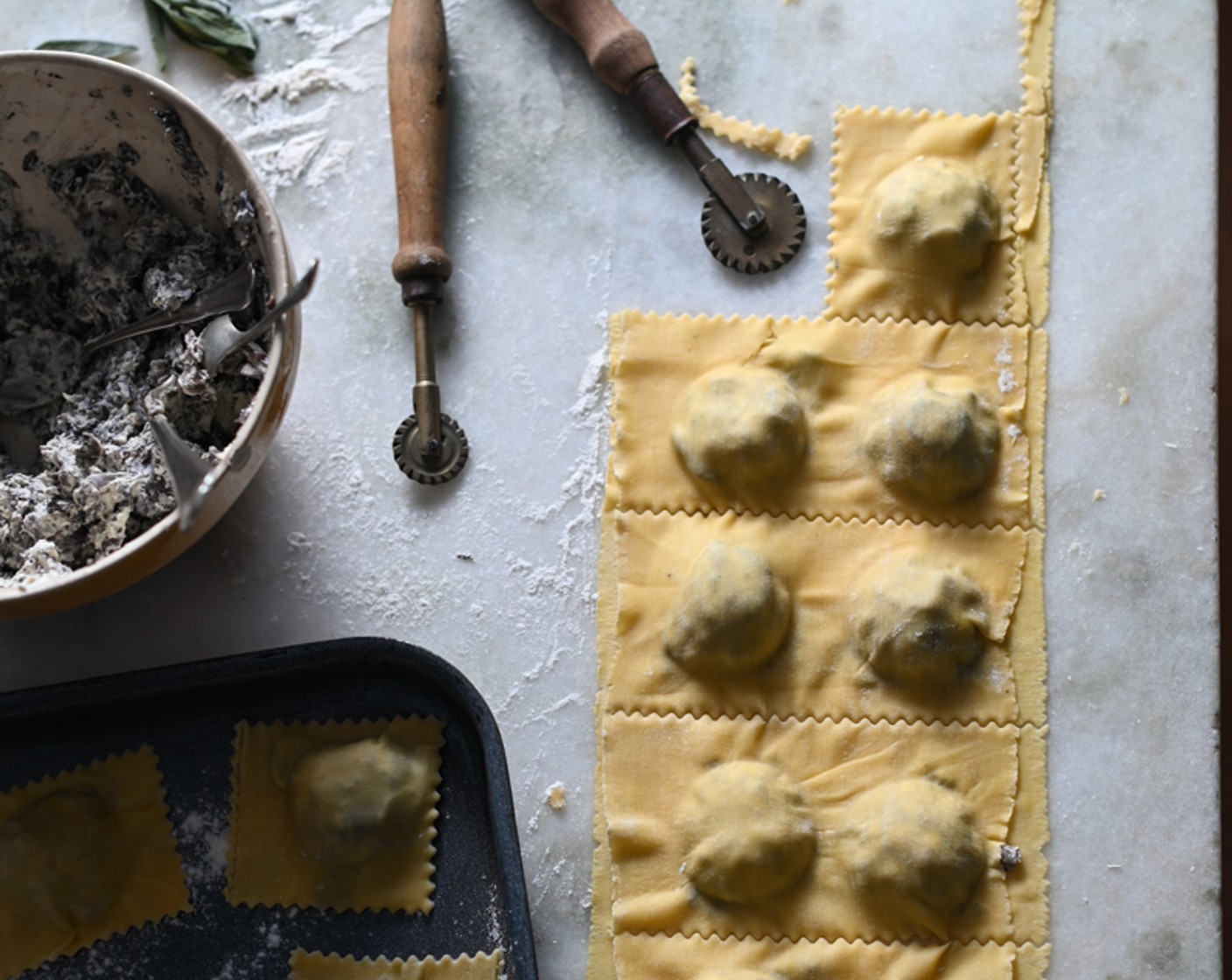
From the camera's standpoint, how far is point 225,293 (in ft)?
4.93

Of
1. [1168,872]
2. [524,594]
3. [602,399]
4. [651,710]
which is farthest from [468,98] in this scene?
[1168,872]

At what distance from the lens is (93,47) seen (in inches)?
70.3

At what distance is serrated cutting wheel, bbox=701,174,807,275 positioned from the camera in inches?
68.6

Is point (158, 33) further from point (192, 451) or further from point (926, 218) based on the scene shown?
point (926, 218)

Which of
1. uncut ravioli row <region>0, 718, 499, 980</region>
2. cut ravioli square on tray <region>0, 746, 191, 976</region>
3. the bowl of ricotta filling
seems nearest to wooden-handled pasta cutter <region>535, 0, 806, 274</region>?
the bowl of ricotta filling

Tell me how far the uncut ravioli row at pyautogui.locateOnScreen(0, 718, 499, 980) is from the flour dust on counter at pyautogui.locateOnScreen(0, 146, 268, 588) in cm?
32

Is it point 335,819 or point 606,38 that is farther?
point 606,38

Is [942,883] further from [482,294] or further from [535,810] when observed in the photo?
[482,294]

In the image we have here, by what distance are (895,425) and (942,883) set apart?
0.58 m

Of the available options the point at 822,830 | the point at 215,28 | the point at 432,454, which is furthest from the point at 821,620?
the point at 215,28

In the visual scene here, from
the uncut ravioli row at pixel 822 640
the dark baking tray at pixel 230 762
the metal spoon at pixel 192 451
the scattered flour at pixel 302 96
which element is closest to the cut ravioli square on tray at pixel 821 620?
the uncut ravioli row at pixel 822 640

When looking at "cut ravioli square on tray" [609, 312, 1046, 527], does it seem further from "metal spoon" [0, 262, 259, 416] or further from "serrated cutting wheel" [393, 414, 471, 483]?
"metal spoon" [0, 262, 259, 416]

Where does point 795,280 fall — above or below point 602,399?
above

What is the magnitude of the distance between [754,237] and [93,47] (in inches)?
38.4
